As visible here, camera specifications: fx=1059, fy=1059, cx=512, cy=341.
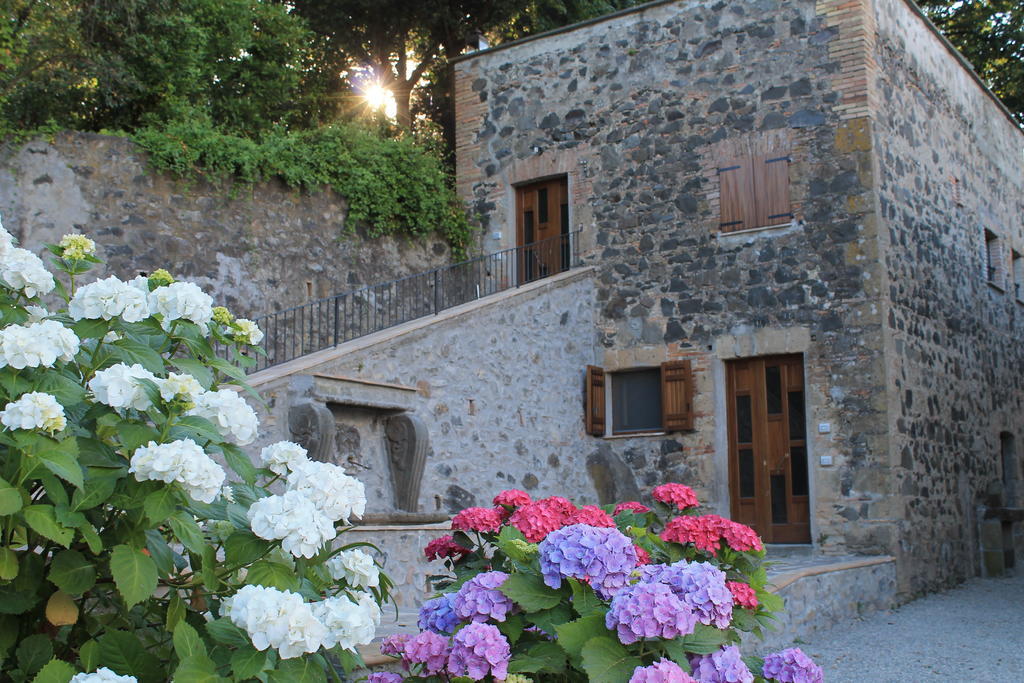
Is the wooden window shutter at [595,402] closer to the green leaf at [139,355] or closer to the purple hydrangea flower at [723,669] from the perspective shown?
the purple hydrangea flower at [723,669]

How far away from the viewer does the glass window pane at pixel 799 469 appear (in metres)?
11.5

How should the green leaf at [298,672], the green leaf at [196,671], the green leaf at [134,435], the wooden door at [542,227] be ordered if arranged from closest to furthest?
the green leaf at [196,671] < the green leaf at [298,672] < the green leaf at [134,435] < the wooden door at [542,227]

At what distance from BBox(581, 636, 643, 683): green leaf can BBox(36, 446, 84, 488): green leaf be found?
1.47m

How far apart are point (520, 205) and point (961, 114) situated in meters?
5.89

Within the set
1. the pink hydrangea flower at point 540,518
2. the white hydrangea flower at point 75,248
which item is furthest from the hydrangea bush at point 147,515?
the pink hydrangea flower at point 540,518

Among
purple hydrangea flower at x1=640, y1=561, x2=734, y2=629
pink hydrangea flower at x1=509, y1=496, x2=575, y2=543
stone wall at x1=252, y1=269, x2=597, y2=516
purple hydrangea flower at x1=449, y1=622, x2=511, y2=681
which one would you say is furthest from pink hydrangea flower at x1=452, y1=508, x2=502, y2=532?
stone wall at x1=252, y1=269, x2=597, y2=516

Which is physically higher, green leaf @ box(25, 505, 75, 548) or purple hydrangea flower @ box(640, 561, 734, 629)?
green leaf @ box(25, 505, 75, 548)

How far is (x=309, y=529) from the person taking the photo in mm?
2674

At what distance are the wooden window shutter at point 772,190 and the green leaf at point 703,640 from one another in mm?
9149

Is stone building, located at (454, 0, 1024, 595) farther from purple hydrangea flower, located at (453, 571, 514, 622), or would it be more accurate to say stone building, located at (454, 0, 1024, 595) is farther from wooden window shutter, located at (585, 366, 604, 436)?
purple hydrangea flower, located at (453, 571, 514, 622)

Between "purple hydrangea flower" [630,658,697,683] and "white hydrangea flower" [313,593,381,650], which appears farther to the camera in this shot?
"purple hydrangea flower" [630,658,697,683]

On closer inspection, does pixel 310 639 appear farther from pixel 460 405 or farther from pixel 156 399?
pixel 460 405

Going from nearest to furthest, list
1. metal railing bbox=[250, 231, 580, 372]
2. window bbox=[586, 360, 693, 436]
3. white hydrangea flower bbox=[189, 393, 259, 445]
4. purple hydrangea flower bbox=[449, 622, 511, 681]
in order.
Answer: white hydrangea flower bbox=[189, 393, 259, 445] → purple hydrangea flower bbox=[449, 622, 511, 681] → metal railing bbox=[250, 231, 580, 372] → window bbox=[586, 360, 693, 436]

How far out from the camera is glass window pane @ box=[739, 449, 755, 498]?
11.8m
